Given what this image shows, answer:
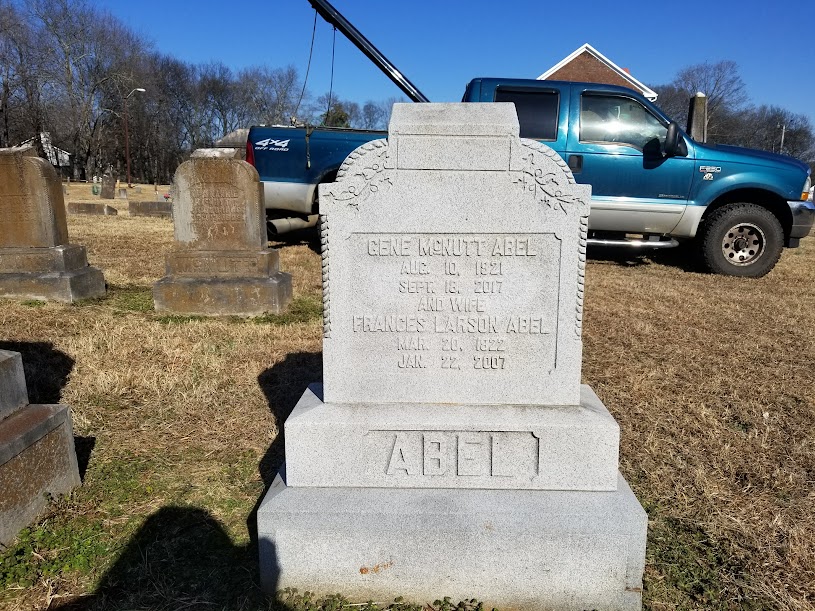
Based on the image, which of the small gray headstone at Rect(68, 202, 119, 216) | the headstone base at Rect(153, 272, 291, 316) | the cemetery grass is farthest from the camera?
the small gray headstone at Rect(68, 202, 119, 216)

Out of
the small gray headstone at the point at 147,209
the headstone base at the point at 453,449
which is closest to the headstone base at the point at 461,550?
the headstone base at the point at 453,449

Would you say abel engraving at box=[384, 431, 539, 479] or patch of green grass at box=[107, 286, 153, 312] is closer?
abel engraving at box=[384, 431, 539, 479]

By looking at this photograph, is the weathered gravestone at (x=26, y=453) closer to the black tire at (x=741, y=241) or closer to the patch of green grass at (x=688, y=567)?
the patch of green grass at (x=688, y=567)

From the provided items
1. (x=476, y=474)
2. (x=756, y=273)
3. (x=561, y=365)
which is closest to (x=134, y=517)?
(x=476, y=474)

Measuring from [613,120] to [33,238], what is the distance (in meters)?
7.12

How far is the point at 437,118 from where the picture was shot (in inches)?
82.1

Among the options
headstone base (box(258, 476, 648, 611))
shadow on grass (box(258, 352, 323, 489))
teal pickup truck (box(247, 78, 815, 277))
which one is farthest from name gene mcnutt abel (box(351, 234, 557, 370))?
teal pickup truck (box(247, 78, 815, 277))

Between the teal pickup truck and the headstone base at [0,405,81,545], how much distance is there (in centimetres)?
650

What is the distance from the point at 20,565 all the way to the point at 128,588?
0.45 m

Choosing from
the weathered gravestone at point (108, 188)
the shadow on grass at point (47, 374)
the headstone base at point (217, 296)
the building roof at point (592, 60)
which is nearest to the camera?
the shadow on grass at point (47, 374)

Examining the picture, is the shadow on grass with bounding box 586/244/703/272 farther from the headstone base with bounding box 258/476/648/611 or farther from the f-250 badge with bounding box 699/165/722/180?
the headstone base with bounding box 258/476/648/611

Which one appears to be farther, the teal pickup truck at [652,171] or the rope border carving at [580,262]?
the teal pickup truck at [652,171]

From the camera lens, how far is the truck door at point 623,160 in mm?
7527

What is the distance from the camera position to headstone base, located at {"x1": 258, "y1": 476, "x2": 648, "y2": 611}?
1.97m
